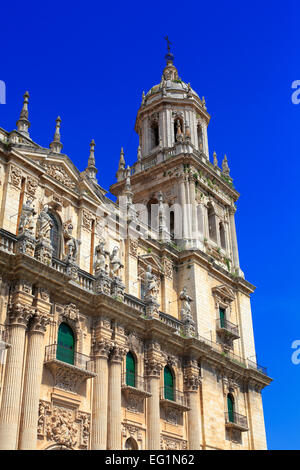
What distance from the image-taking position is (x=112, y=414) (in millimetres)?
22734

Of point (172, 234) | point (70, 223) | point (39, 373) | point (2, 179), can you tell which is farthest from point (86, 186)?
point (39, 373)

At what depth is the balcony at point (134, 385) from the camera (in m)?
24.1

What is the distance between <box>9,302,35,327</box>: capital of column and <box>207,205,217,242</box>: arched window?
1736 cm

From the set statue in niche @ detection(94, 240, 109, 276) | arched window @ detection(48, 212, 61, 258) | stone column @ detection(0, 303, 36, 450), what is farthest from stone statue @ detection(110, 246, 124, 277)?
stone column @ detection(0, 303, 36, 450)

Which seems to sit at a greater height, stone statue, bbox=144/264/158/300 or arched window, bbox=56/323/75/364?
stone statue, bbox=144/264/158/300

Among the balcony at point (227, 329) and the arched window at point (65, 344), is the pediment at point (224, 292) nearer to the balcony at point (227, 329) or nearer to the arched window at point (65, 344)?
the balcony at point (227, 329)

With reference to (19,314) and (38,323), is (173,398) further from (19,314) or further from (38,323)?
(19,314)

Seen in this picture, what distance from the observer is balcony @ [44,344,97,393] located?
2136cm

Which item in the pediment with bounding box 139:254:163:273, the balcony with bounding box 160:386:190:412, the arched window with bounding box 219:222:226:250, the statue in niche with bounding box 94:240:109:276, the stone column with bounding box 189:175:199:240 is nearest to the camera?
the statue in niche with bounding box 94:240:109:276

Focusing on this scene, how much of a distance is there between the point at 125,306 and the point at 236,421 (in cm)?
987

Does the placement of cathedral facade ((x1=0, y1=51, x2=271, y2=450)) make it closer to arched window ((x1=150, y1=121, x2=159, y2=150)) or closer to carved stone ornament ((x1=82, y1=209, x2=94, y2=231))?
carved stone ornament ((x1=82, y1=209, x2=94, y2=231))

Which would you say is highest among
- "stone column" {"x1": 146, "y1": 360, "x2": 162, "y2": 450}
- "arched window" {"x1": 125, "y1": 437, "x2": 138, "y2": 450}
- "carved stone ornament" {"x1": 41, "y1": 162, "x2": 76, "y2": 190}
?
"carved stone ornament" {"x1": 41, "y1": 162, "x2": 76, "y2": 190}

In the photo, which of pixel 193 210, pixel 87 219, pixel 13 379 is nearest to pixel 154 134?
pixel 193 210

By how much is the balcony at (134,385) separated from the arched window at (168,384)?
1.69m
